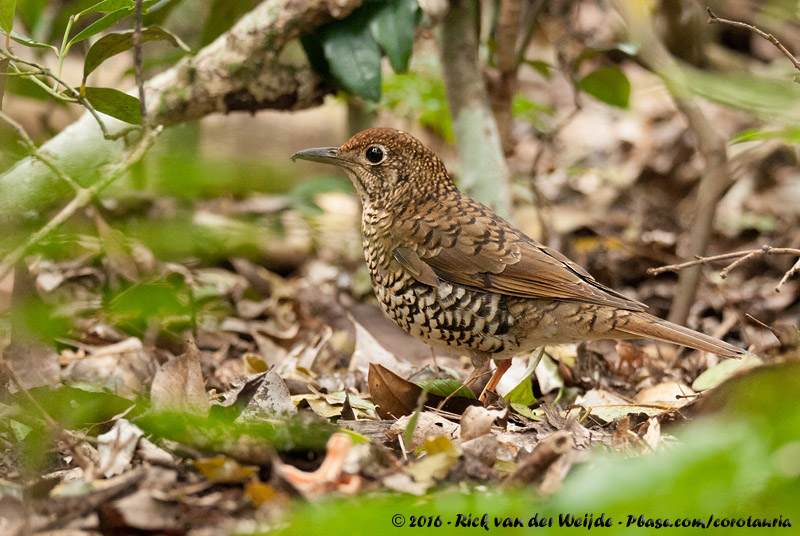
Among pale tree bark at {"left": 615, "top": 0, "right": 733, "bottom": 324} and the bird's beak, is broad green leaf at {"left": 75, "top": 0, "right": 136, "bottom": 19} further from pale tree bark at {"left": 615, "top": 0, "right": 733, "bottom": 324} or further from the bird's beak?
pale tree bark at {"left": 615, "top": 0, "right": 733, "bottom": 324}

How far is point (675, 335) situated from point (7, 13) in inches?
108

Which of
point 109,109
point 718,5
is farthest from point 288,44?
point 718,5

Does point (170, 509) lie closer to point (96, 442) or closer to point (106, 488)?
point (106, 488)

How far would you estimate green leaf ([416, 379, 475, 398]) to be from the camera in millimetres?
3345

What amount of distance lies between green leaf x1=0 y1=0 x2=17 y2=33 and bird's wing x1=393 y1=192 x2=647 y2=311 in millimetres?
1961

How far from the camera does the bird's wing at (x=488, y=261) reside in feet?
12.3

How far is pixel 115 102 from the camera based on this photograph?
276 cm

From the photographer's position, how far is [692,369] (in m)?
4.33

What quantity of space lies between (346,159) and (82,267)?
170 centimetres

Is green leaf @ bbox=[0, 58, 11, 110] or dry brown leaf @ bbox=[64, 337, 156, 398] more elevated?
green leaf @ bbox=[0, 58, 11, 110]

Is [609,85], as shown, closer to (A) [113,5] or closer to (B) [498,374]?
(B) [498,374]

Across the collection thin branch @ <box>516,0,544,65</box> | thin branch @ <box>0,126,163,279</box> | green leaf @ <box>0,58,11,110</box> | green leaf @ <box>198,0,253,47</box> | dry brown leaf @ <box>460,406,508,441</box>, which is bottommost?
dry brown leaf @ <box>460,406,508,441</box>

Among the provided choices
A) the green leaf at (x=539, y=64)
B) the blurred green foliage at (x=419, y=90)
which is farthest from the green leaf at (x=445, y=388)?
the blurred green foliage at (x=419, y=90)

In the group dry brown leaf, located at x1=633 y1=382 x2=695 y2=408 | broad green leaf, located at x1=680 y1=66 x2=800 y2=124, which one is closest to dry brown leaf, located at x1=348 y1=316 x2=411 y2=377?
dry brown leaf, located at x1=633 y1=382 x2=695 y2=408
